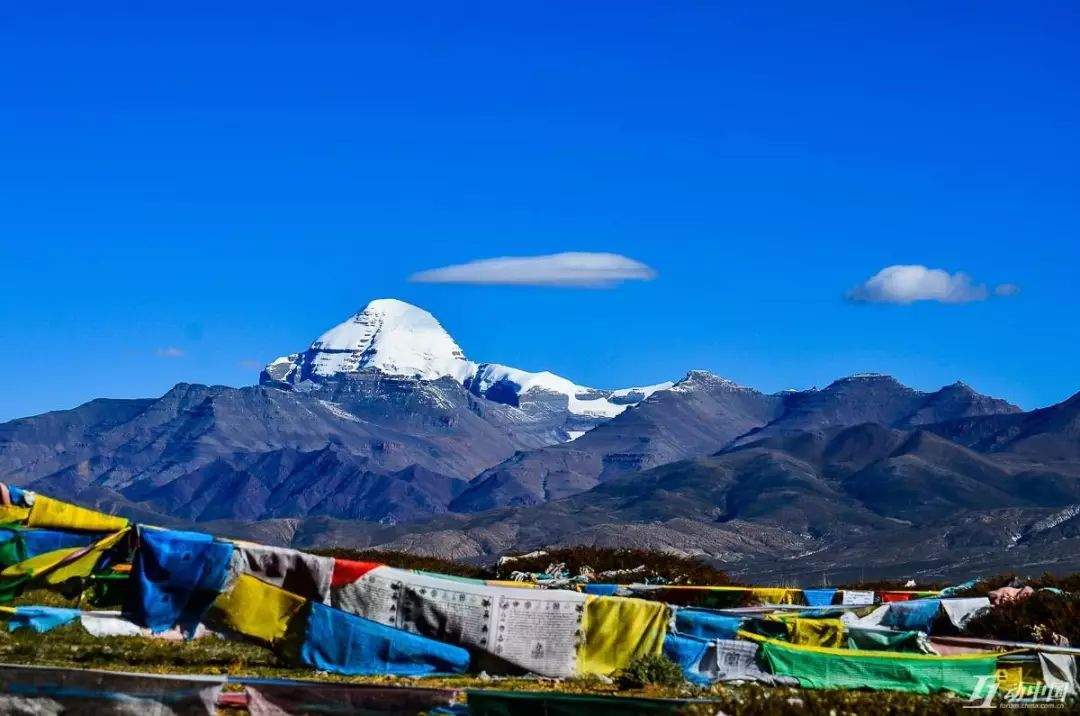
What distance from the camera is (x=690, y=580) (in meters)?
40.9

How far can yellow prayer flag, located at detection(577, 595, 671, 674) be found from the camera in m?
20.8

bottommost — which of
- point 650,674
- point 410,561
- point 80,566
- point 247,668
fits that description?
point 247,668

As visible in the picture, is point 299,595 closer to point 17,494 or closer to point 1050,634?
point 17,494

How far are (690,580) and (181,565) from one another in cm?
2167

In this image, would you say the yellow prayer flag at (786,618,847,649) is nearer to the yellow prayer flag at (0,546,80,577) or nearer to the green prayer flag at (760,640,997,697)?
the green prayer flag at (760,640,997,697)

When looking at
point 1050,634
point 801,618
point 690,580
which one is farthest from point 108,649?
point 690,580

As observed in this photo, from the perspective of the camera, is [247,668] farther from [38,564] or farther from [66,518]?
[66,518]

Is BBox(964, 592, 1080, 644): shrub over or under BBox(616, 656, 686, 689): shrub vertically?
over

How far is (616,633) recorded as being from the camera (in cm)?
2098

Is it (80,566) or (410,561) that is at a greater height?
(410,561)

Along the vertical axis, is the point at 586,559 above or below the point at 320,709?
above

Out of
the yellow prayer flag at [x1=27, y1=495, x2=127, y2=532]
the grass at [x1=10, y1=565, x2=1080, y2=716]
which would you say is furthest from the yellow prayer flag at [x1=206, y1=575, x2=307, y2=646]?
the yellow prayer flag at [x1=27, y1=495, x2=127, y2=532]

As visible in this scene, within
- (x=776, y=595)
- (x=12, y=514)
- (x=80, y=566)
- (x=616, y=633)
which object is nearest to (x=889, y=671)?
(x=616, y=633)

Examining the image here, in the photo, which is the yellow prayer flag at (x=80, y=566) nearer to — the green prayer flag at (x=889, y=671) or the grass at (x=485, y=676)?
the grass at (x=485, y=676)
